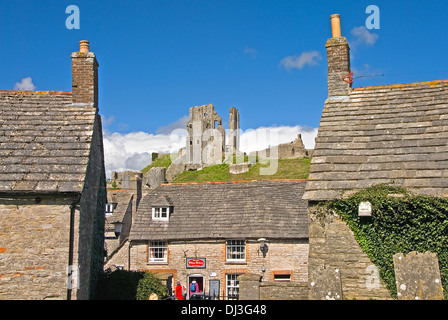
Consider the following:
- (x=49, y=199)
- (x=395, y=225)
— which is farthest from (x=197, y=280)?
(x=395, y=225)

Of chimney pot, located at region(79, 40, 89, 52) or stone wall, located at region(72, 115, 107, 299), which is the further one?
chimney pot, located at region(79, 40, 89, 52)

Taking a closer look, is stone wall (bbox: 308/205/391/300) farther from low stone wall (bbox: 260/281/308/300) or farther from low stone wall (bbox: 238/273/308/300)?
low stone wall (bbox: 238/273/308/300)

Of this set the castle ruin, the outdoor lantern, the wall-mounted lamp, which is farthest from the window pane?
the castle ruin

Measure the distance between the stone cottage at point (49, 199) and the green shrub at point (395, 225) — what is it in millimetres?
6902

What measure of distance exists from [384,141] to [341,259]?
3.39m

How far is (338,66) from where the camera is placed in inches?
581

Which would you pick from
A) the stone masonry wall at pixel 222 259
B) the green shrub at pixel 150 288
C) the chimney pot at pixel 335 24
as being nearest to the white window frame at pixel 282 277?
the stone masonry wall at pixel 222 259

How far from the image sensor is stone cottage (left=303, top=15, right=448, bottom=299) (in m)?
10.8

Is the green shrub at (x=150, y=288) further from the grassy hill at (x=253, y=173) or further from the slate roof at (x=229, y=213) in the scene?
the grassy hill at (x=253, y=173)

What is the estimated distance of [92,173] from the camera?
48.1 ft

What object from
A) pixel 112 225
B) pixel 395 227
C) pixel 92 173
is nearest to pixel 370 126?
pixel 395 227

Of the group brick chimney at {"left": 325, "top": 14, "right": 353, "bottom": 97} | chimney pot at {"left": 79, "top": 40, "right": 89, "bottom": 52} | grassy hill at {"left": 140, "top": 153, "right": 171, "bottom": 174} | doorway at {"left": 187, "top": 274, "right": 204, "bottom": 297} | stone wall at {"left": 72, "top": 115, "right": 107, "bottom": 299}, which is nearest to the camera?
stone wall at {"left": 72, "top": 115, "right": 107, "bottom": 299}

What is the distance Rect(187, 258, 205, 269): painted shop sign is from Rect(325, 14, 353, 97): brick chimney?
1445 cm
